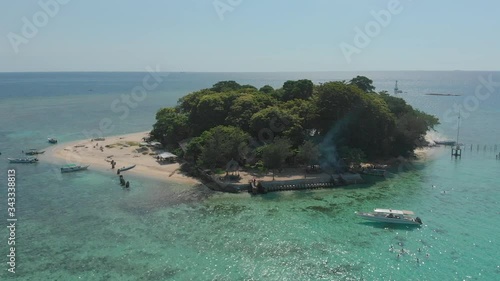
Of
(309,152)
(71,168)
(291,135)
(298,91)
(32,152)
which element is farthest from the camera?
(298,91)

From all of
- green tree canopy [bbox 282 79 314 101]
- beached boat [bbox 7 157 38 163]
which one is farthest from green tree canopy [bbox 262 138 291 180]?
beached boat [bbox 7 157 38 163]

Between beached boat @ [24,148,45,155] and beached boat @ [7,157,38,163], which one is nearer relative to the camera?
beached boat @ [7,157,38,163]

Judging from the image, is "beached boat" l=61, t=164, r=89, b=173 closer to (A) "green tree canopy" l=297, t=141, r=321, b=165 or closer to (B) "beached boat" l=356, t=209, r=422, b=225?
(A) "green tree canopy" l=297, t=141, r=321, b=165

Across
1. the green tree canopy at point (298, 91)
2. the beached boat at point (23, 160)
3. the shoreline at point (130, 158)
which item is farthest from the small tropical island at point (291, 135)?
the beached boat at point (23, 160)

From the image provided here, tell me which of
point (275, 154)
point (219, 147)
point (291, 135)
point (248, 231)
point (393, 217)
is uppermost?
point (291, 135)

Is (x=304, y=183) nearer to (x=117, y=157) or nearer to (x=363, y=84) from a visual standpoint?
(x=117, y=157)

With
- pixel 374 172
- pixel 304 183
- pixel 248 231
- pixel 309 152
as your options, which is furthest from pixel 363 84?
pixel 248 231
